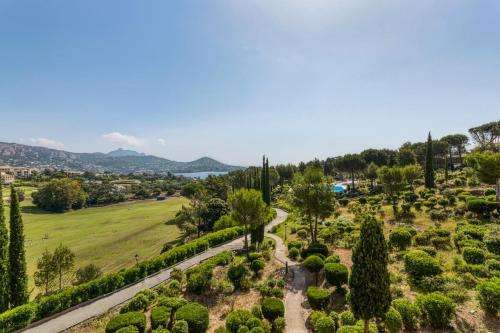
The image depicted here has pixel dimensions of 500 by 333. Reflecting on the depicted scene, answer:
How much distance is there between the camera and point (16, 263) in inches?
638

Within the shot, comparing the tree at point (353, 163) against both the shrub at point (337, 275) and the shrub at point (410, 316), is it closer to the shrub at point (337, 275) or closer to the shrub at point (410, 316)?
the shrub at point (337, 275)

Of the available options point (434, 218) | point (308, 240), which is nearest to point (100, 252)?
point (308, 240)

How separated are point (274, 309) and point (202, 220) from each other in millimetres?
32438

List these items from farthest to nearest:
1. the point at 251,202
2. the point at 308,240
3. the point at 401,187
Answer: the point at 401,187
the point at 308,240
the point at 251,202

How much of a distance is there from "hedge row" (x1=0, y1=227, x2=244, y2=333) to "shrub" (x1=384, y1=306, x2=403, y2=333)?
18249mm

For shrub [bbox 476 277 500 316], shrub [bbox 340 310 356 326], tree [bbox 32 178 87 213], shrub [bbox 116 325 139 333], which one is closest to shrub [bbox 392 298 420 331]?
shrub [bbox 340 310 356 326]

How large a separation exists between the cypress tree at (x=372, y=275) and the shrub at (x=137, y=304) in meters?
12.7

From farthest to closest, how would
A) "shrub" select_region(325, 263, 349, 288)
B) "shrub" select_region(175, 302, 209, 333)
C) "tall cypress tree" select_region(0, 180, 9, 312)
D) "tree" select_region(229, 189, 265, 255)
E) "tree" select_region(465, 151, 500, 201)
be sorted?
"tree" select_region(465, 151, 500, 201), "tree" select_region(229, 189, 265, 255), "tall cypress tree" select_region(0, 180, 9, 312), "shrub" select_region(325, 263, 349, 288), "shrub" select_region(175, 302, 209, 333)

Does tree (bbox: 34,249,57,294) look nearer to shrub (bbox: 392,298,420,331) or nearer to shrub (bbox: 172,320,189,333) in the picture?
shrub (bbox: 172,320,189,333)

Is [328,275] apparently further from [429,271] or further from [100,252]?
[100,252]

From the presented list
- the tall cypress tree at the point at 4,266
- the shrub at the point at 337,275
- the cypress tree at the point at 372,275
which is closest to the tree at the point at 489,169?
the shrub at the point at 337,275

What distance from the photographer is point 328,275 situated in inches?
601

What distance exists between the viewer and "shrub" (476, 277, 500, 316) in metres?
9.91

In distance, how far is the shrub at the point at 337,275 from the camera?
14.8 meters
